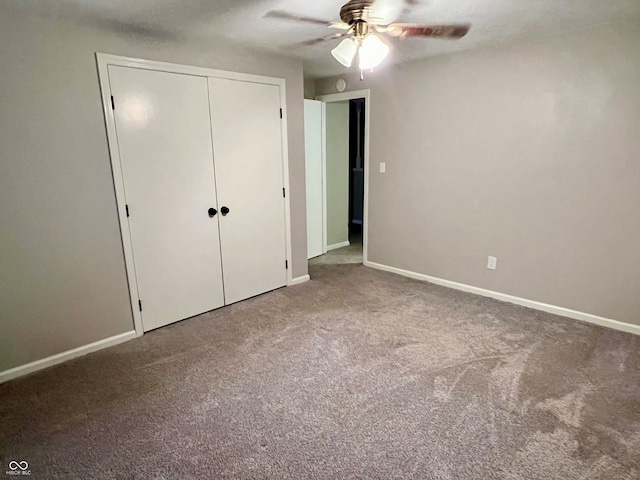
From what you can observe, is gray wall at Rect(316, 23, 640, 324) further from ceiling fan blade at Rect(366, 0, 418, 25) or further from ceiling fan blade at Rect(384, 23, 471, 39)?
ceiling fan blade at Rect(366, 0, 418, 25)

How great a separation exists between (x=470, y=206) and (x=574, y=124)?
1.02 metres

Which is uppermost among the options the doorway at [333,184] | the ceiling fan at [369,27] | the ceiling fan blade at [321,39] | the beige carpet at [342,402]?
the ceiling fan blade at [321,39]

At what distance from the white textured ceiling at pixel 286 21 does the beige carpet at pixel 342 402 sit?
215 cm

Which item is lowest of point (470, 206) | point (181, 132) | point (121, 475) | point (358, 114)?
point (121, 475)

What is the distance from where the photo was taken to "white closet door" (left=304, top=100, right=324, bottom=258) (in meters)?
4.49

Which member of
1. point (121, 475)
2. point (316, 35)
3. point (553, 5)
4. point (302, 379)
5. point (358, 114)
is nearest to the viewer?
point (121, 475)

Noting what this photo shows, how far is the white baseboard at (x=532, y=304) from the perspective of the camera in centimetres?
285

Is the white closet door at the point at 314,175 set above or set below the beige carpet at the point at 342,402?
above

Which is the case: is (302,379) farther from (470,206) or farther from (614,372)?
(470,206)

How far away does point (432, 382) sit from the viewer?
2.26 metres

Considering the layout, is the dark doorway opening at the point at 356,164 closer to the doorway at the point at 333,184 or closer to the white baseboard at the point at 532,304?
the doorway at the point at 333,184

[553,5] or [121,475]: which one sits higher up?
[553,5]

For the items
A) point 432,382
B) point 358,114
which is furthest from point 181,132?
point 358,114

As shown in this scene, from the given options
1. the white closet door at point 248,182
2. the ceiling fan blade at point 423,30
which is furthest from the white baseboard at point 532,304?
the ceiling fan blade at point 423,30
